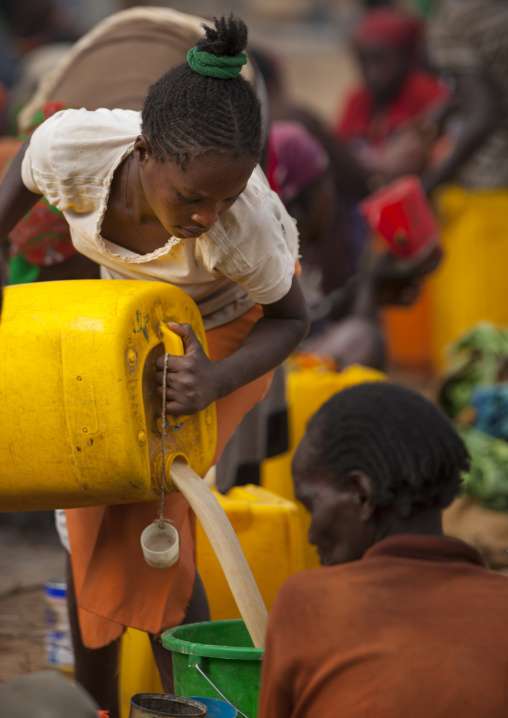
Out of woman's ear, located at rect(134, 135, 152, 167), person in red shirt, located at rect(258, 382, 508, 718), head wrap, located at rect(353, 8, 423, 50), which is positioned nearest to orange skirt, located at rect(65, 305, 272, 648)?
woman's ear, located at rect(134, 135, 152, 167)

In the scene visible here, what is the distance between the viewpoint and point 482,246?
7.01m

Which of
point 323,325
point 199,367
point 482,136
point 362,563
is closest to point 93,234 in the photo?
point 199,367

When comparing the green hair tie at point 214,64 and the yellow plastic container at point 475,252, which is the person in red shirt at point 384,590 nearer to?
the green hair tie at point 214,64

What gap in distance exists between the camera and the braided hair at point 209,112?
2.12 metres

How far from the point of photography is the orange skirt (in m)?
2.49

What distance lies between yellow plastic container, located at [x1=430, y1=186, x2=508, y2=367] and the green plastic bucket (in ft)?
16.4

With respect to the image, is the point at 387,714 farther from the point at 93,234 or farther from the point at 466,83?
the point at 466,83

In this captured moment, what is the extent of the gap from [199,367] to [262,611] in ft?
1.74

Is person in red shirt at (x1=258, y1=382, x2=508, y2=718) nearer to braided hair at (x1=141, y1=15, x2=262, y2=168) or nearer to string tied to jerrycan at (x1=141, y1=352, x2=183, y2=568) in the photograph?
string tied to jerrycan at (x1=141, y1=352, x2=183, y2=568)

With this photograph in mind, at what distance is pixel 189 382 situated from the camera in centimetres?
224

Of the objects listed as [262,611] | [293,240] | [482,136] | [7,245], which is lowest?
[482,136]

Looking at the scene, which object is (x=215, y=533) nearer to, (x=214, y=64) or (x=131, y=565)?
(x=131, y=565)

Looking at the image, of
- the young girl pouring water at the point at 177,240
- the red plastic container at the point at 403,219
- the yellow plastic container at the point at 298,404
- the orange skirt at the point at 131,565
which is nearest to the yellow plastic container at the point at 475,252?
the red plastic container at the point at 403,219

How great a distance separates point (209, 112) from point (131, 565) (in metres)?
1.08
